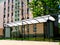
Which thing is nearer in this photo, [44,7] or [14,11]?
[44,7]

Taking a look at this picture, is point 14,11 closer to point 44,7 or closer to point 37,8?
point 37,8

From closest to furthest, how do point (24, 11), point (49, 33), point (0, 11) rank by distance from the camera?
point (49, 33) < point (24, 11) < point (0, 11)

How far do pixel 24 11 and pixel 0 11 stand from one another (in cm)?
1350

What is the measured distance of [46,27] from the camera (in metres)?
30.8

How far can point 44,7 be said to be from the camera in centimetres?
3653

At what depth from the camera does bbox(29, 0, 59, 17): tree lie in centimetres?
3525

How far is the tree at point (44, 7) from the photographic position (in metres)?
35.2

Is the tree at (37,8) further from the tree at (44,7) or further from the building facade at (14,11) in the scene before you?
the building facade at (14,11)

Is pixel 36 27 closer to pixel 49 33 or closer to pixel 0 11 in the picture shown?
pixel 49 33

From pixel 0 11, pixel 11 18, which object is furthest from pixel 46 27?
pixel 0 11

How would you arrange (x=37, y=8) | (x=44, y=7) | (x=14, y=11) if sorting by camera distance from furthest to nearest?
(x=14, y=11), (x=37, y=8), (x=44, y=7)

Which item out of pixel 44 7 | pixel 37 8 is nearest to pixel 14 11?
pixel 37 8

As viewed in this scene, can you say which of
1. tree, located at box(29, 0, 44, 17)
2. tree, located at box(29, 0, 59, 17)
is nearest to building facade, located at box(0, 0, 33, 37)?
tree, located at box(29, 0, 44, 17)

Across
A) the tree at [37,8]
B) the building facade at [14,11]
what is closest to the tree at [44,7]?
the tree at [37,8]
